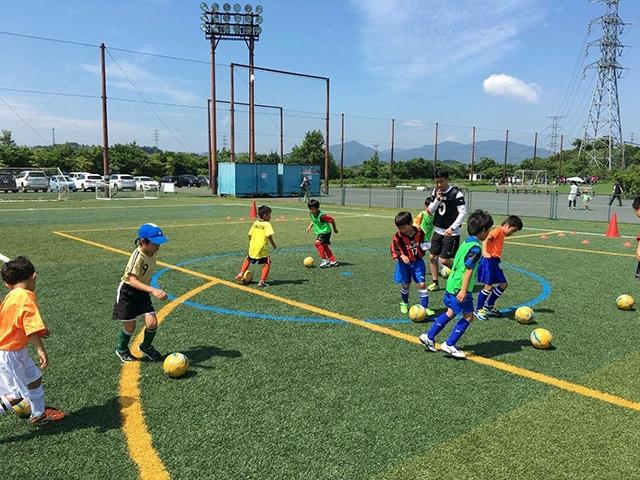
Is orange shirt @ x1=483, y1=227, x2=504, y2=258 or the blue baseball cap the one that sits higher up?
the blue baseball cap

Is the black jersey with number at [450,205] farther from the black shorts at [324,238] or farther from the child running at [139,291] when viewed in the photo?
the child running at [139,291]

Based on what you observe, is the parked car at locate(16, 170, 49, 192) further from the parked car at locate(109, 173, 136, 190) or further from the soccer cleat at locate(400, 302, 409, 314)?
the soccer cleat at locate(400, 302, 409, 314)

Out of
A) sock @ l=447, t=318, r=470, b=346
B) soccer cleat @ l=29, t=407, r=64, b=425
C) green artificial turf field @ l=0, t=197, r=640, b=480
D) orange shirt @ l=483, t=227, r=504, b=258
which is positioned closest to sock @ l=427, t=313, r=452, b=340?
sock @ l=447, t=318, r=470, b=346

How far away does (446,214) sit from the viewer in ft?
26.3

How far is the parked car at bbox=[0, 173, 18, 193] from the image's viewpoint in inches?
1684

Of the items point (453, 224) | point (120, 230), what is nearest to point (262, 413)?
point (453, 224)

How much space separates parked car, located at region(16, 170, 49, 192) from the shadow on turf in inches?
1801

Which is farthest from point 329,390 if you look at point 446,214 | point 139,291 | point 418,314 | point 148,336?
point 446,214

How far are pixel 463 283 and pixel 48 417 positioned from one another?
3942 millimetres

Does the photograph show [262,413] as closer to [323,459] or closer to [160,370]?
[323,459]

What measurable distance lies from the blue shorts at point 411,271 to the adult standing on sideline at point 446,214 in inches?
51.2

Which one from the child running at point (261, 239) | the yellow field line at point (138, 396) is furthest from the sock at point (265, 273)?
the yellow field line at point (138, 396)

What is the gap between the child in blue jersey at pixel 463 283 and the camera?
4.96 meters

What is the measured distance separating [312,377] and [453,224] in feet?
13.6
